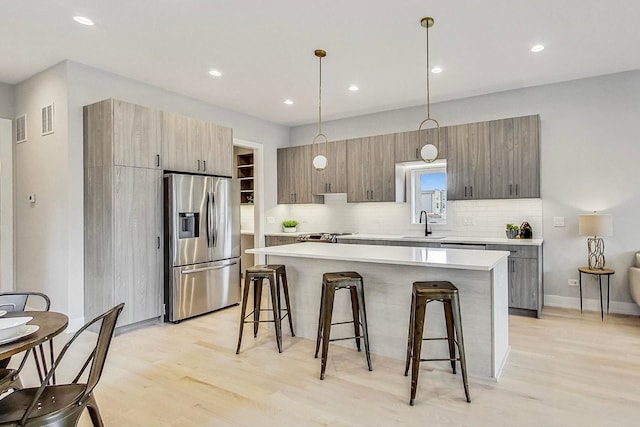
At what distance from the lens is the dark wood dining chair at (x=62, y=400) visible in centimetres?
150

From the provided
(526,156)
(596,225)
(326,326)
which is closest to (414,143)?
(526,156)

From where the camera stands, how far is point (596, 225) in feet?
13.6

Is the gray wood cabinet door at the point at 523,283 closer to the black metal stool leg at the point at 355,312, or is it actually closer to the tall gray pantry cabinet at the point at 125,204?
the black metal stool leg at the point at 355,312

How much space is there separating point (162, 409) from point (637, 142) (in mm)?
5438

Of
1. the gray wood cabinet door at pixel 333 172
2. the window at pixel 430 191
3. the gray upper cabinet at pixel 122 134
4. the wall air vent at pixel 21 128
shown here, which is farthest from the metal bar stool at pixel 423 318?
the wall air vent at pixel 21 128

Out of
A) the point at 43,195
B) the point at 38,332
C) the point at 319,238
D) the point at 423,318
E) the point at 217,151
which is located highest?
the point at 217,151

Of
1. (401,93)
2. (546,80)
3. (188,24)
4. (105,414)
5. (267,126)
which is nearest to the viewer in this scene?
(105,414)

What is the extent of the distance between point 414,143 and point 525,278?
89.6 inches

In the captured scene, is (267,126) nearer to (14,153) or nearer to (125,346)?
(14,153)

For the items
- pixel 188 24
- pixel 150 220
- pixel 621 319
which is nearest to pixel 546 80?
pixel 621 319

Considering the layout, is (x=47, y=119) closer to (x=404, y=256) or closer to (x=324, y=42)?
(x=324, y=42)

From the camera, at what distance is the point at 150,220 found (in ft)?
13.5

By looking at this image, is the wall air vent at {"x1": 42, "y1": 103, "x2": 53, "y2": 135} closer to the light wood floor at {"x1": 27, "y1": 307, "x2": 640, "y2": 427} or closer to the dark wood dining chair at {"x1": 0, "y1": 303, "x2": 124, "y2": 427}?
the light wood floor at {"x1": 27, "y1": 307, "x2": 640, "y2": 427}

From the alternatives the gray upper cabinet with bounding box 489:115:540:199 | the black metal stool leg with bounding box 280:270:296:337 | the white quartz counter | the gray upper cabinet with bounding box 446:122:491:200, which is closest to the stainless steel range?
the white quartz counter
